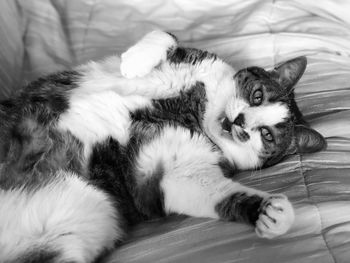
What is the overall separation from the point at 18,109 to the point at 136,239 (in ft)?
1.59

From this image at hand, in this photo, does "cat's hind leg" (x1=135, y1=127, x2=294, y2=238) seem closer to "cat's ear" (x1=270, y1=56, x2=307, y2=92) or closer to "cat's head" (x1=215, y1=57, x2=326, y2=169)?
"cat's head" (x1=215, y1=57, x2=326, y2=169)

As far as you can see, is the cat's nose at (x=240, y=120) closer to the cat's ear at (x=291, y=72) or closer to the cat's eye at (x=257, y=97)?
the cat's eye at (x=257, y=97)

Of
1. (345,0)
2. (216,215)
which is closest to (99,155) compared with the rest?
(216,215)

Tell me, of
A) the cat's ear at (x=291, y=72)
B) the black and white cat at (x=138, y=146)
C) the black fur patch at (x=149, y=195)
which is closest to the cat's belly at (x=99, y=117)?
the black and white cat at (x=138, y=146)

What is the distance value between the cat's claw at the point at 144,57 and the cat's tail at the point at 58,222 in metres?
0.37

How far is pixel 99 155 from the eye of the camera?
3.99ft

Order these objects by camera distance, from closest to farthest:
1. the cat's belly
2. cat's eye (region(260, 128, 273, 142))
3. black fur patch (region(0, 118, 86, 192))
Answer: black fur patch (region(0, 118, 86, 192)) < the cat's belly < cat's eye (region(260, 128, 273, 142))

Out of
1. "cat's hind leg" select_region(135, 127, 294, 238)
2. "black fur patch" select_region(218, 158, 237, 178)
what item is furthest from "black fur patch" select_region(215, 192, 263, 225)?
"black fur patch" select_region(218, 158, 237, 178)

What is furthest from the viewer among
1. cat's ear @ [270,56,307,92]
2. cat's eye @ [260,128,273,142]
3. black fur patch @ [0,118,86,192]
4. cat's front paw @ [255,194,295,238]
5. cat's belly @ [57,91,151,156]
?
cat's ear @ [270,56,307,92]

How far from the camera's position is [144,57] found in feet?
4.42

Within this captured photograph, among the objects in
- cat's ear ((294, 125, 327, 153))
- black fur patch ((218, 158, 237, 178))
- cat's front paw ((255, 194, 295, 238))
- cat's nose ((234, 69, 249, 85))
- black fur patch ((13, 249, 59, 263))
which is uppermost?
cat's nose ((234, 69, 249, 85))

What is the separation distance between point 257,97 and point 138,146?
0.41m

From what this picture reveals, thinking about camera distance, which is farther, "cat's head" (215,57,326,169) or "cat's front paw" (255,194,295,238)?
"cat's head" (215,57,326,169)

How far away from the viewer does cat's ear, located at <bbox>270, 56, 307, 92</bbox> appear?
1.47 meters
